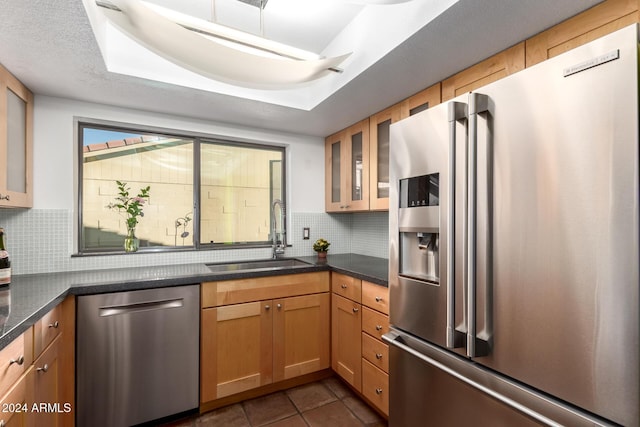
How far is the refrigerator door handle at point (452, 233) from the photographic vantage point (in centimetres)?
114

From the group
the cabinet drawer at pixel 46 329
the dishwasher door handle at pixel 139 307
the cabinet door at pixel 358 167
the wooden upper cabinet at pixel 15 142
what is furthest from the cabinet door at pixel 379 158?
the wooden upper cabinet at pixel 15 142

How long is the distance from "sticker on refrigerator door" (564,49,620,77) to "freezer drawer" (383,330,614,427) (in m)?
0.93

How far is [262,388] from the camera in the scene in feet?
7.31

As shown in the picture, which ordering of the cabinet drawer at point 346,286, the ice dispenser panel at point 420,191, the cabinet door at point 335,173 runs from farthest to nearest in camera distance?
the cabinet door at point 335,173
the cabinet drawer at point 346,286
the ice dispenser panel at point 420,191

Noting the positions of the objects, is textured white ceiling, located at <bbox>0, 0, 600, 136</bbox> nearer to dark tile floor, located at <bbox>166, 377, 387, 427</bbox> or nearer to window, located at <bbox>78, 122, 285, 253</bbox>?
window, located at <bbox>78, 122, 285, 253</bbox>

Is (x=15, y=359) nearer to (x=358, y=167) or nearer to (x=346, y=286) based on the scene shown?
(x=346, y=286)

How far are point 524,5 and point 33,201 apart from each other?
2.93 m

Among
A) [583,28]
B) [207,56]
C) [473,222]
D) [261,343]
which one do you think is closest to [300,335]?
[261,343]

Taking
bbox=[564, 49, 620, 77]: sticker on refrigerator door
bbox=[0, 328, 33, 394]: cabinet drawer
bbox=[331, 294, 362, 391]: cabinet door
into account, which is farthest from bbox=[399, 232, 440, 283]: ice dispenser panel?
bbox=[0, 328, 33, 394]: cabinet drawer

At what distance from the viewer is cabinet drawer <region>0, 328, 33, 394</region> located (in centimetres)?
102

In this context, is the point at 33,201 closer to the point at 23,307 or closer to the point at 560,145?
the point at 23,307

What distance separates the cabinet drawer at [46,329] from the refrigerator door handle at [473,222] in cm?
174

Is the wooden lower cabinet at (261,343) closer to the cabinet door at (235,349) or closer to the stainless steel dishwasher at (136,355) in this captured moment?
the cabinet door at (235,349)

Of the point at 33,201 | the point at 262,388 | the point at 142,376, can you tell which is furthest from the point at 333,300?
the point at 33,201
